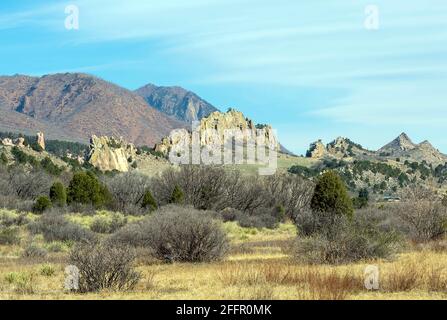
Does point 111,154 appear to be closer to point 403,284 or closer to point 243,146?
point 243,146

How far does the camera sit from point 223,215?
59.0 meters

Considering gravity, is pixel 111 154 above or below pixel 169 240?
above

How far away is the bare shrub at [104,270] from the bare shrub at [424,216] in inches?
788

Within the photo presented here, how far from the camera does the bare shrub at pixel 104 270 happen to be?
14680mm

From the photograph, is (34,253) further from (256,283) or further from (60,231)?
(256,283)

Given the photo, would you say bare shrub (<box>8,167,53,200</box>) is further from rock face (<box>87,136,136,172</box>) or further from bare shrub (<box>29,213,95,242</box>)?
rock face (<box>87,136,136,172</box>)

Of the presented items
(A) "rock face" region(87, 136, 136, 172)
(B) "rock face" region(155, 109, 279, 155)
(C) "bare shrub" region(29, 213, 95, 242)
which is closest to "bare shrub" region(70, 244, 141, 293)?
(C) "bare shrub" region(29, 213, 95, 242)

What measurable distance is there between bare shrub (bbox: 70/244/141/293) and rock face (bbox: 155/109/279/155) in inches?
5343

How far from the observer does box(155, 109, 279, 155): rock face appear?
162925 millimetres

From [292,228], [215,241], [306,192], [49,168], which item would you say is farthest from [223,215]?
[49,168]

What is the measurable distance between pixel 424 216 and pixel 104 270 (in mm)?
21124

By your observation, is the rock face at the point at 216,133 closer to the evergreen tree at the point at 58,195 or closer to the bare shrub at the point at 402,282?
the evergreen tree at the point at 58,195
